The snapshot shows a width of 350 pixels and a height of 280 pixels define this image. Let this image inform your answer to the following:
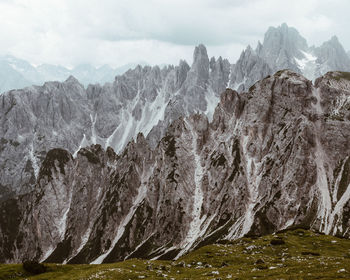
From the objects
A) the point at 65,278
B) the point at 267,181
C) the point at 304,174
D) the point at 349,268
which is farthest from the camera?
the point at 267,181

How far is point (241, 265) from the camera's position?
4778cm

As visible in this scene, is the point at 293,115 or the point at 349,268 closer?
the point at 349,268

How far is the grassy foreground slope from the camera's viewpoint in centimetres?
3841

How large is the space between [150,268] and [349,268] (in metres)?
28.2

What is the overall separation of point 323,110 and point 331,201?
59.6 meters

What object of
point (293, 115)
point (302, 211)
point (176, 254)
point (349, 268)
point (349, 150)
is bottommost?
point (176, 254)

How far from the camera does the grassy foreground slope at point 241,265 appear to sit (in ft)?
126

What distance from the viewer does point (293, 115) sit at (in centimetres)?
19912

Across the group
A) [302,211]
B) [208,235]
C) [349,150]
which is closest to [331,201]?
[302,211]

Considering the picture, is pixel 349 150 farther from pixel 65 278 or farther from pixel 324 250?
pixel 65 278

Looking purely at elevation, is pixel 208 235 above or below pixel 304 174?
below

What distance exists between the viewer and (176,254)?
184 meters

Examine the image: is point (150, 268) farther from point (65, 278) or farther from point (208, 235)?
point (208, 235)

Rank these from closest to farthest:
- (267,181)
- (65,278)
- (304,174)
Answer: (65,278)
(304,174)
(267,181)
